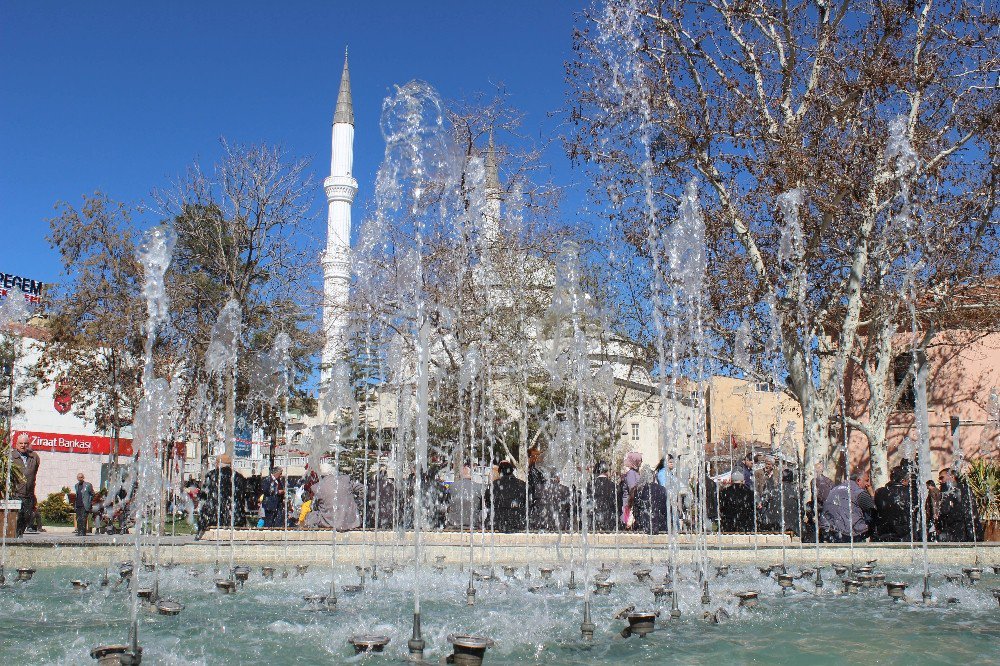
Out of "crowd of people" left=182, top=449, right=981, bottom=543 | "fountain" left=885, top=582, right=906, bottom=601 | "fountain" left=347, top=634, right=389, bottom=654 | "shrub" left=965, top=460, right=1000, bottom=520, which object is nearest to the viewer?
"fountain" left=347, top=634, right=389, bottom=654

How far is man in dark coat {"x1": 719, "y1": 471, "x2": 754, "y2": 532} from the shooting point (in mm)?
12812

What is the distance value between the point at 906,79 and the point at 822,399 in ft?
18.1

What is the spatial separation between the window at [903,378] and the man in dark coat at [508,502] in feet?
44.8

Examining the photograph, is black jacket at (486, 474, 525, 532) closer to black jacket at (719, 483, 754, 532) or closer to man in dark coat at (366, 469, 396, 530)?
man in dark coat at (366, 469, 396, 530)

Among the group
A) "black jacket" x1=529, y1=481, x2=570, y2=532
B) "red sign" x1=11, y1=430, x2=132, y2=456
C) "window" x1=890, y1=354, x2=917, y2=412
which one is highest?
"window" x1=890, y1=354, x2=917, y2=412

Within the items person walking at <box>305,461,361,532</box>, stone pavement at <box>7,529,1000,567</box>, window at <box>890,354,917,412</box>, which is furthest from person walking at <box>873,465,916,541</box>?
window at <box>890,354,917,412</box>

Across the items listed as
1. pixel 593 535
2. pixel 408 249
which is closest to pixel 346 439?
pixel 408 249

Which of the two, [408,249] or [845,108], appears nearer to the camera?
[845,108]

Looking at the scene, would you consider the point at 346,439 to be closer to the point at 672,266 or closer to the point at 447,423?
the point at 447,423

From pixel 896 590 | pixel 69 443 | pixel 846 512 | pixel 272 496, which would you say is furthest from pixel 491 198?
pixel 69 443

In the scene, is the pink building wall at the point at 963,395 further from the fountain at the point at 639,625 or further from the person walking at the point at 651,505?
the fountain at the point at 639,625

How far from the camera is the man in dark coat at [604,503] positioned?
1319 centimetres

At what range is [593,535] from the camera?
37.0 ft

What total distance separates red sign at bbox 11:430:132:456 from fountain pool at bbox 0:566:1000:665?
24.2 meters
